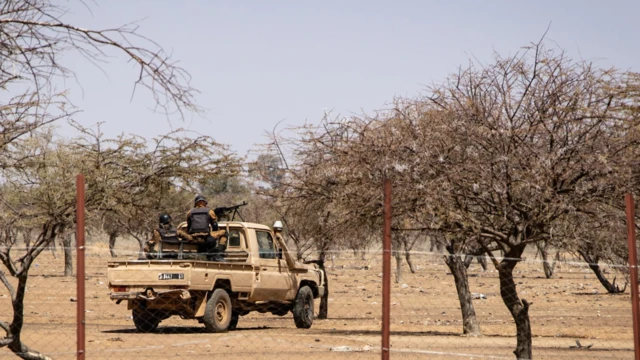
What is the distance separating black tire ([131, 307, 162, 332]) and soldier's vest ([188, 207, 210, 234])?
194 centimetres

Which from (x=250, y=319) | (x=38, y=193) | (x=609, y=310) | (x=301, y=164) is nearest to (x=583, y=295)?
(x=609, y=310)

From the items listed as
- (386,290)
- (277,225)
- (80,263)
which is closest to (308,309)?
(277,225)

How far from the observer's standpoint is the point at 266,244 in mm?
20531

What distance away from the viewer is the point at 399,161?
1398 cm

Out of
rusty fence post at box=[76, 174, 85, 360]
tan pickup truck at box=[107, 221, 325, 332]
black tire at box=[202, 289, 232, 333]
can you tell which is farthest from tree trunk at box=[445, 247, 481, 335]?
rusty fence post at box=[76, 174, 85, 360]

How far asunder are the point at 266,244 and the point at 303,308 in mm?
1790

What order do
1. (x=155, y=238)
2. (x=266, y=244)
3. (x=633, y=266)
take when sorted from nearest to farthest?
(x=633, y=266)
(x=155, y=238)
(x=266, y=244)

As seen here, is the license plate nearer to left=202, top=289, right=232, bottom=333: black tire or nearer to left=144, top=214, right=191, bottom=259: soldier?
left=144, top=214, right=191, bottom=259: soldier

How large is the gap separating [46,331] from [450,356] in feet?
26.8

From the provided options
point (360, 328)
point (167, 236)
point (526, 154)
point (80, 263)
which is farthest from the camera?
point (360, 328)

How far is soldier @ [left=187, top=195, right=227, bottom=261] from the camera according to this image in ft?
59.1

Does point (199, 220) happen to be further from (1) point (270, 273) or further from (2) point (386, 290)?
(2) point (386, 290)

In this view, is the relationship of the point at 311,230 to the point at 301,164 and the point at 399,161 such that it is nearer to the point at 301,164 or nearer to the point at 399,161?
the point at 301,164

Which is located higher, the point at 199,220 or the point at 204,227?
the point at 199,220
